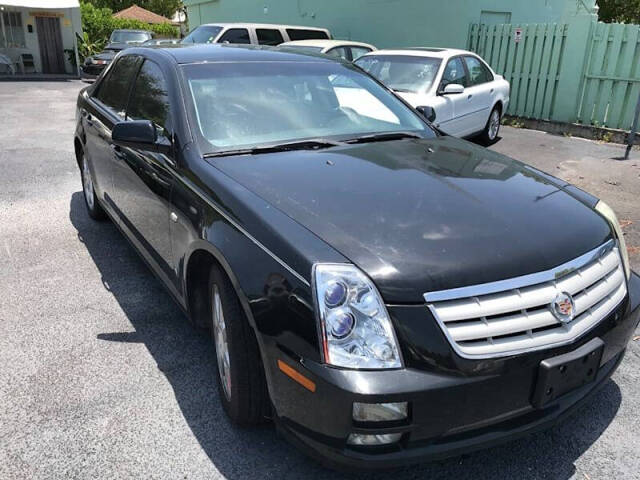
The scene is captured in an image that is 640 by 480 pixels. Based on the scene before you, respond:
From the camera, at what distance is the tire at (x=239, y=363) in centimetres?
227

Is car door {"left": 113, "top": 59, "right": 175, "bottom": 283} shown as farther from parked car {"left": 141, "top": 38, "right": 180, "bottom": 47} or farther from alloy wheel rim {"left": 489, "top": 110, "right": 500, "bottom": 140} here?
alloy wheel rim {"left": 489, "top": 110, "right": 500, "bottom": 140}

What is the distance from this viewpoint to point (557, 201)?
257 cm

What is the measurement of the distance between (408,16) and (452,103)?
688cm

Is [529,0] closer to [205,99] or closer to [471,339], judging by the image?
[205,99]

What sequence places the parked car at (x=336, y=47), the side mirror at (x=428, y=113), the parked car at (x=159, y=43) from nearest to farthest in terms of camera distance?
1. the side mirror at (x=428, y=113)
2. the parked car at (x=159, y=43)
3. the parked car at (x=336, y=47)

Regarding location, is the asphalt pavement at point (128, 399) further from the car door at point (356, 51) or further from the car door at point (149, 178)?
the car door at point (356, 51)

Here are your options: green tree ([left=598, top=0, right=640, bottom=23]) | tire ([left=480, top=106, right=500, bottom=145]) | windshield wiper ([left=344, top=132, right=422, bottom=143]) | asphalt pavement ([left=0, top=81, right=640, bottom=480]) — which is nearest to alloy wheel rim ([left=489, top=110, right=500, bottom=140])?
tire ([left=480, top=106, right=500, bottom=145])

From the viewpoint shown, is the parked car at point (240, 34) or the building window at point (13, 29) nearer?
the parked car at point (240, 34)

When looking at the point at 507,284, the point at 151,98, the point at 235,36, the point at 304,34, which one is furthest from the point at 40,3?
the point at 507,284

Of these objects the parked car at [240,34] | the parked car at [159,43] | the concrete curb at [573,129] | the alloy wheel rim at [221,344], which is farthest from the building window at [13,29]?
the alloy wheel rim at [221,344]

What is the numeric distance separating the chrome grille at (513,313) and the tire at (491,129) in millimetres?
7533

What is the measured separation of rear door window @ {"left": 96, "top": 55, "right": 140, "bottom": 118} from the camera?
4027 millimetres

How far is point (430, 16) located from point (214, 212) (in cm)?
1235

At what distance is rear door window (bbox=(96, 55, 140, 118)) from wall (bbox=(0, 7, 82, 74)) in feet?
65.5
